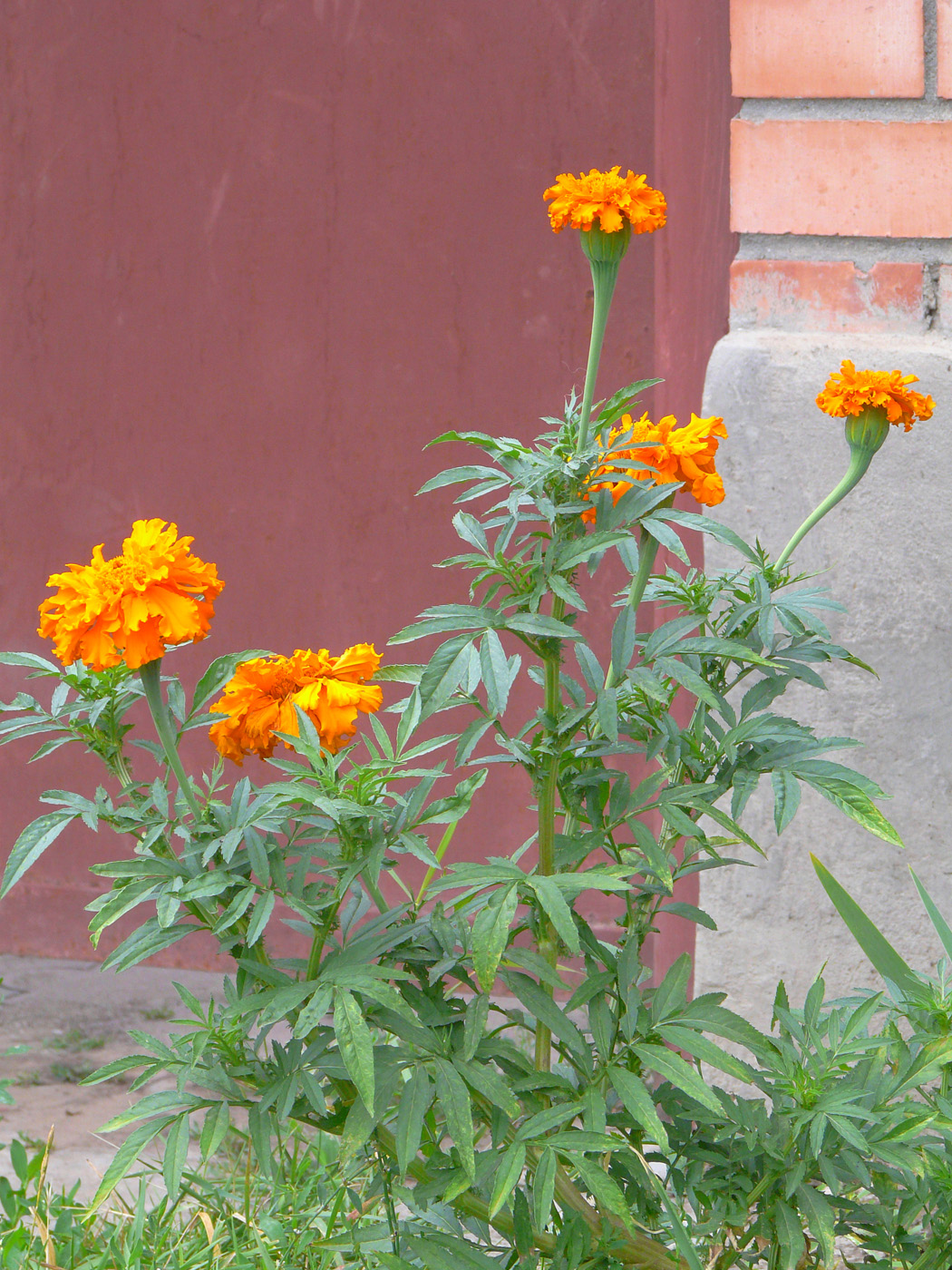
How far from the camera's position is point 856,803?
1.31m

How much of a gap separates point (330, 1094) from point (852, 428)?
92 cm

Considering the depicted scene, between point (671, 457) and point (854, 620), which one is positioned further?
point (854, 620)

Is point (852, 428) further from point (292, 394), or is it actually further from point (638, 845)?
point (292, 394)

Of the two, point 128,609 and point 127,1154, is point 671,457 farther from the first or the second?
point 127,1154

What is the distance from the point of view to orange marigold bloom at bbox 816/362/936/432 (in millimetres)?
1392

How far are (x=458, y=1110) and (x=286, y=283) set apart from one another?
2145 mm

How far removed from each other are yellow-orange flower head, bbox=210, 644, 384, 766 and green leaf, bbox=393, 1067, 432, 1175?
0.33 m

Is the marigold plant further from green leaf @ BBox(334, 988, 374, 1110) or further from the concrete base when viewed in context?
the concrete base

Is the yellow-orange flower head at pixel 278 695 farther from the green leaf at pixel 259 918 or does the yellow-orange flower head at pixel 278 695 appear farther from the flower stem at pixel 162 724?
the green leaf at pixel 259 918

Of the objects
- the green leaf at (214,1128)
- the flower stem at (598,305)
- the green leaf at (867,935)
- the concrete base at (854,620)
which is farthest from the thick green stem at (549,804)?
the concrete base at (854,620)

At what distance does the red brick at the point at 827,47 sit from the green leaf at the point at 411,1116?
158 centimetres

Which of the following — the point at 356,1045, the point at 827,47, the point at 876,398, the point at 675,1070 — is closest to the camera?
the point at 356,1045

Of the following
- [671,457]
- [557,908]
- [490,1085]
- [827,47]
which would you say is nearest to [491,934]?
[557,908]

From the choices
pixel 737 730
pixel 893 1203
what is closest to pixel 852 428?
pixel 737 730
